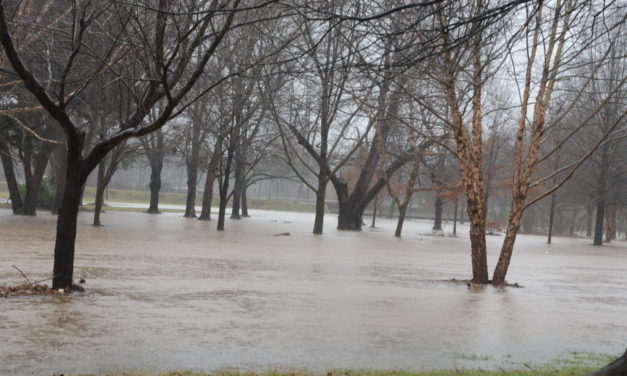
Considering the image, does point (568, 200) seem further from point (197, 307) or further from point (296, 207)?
point (296, 207)

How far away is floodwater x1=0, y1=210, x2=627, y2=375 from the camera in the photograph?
788cm

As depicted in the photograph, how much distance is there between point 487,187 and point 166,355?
3862 cm

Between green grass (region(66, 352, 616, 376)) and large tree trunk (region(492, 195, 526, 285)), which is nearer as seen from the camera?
green grass (region(66, 352, 616, 376))

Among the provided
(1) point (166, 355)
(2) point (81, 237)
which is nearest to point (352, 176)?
(2) point (81, 237)

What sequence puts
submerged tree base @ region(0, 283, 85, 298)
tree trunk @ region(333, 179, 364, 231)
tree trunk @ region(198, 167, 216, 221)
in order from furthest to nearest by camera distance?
tree trunk @ region(198, 167, 216, 221) < tree trunk @ region(333, 179, 364, 231) < submerged tree base @ region(0, 283, 85, 298)

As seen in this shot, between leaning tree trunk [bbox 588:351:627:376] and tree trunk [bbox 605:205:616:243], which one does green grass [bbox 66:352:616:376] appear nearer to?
leaning tree trunk [bbox 588:351:627:376]

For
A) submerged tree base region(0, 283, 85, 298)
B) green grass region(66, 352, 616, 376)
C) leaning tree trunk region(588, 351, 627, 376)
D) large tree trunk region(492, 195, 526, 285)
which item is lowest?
submerged tree base region(0, 283, 85, 298)

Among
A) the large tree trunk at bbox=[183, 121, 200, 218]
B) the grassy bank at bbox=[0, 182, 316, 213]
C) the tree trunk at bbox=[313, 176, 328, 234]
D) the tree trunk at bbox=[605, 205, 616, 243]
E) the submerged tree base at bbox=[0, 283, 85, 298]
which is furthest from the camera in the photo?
the grassy bank at bbox=[0, 182, 316, 213]

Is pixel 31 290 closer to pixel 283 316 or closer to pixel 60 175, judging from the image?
pixel 283 316

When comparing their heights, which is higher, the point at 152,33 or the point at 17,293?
the point at 152,33

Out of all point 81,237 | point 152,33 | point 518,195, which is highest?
point 152,33

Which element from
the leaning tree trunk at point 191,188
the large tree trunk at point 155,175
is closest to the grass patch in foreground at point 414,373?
the leaning tree trunk at point 191,188

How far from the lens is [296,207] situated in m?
101

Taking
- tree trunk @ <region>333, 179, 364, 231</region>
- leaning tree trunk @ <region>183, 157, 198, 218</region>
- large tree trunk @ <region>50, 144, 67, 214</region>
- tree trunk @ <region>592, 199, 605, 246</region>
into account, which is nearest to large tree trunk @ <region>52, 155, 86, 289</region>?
large tree trunk @ <region>50, 144, 67, 214</region>
